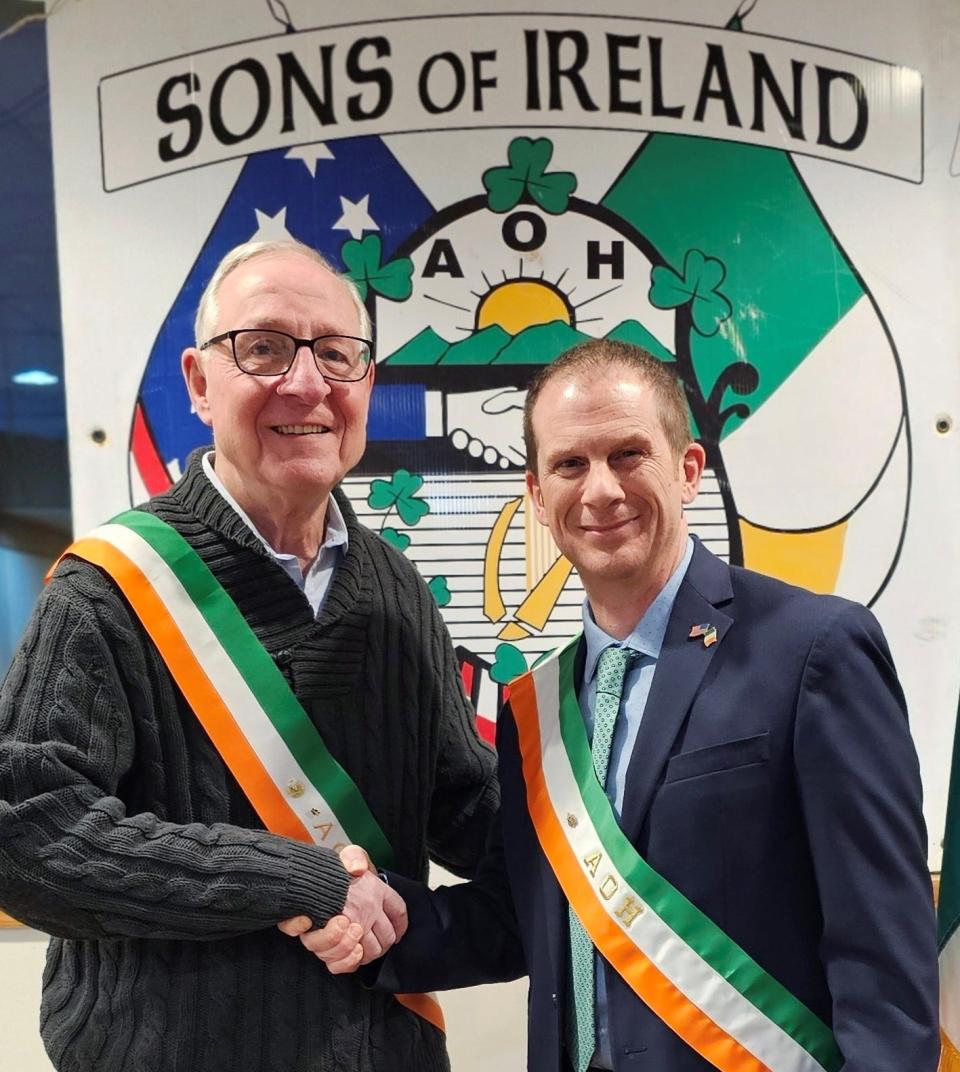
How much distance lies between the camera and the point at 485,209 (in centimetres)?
198

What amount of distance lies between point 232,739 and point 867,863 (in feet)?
2.18

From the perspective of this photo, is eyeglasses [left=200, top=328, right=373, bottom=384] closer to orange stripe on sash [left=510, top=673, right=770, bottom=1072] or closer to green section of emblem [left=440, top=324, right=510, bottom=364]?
orange stripe on sash [left=510, top=673, right=770, bottom=1072]

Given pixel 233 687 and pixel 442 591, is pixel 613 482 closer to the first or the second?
pixel 233 687

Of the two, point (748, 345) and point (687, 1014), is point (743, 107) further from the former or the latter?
point (687, 1014)

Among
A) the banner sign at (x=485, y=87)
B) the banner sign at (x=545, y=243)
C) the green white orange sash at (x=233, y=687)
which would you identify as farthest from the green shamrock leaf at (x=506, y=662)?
the banner sign at (x=485, y=87)

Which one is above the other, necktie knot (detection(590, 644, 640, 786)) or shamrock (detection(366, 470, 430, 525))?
shamrock (detection(366, 470, 430, 525))

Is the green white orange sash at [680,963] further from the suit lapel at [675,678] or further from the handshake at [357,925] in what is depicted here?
the handshake at [357,925]

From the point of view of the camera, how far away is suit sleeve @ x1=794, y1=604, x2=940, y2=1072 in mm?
930

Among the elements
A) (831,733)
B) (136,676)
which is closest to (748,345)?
(831,733)

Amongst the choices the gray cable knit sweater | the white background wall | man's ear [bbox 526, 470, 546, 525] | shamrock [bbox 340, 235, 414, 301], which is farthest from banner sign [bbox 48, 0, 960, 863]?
man's ear [bbox 526, 470, 546, 525]

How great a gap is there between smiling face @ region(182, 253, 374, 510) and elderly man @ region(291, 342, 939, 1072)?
0.80 ft

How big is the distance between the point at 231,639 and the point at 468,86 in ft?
4.08

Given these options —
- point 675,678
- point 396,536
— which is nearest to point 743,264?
point 396,536

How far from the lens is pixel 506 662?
1.99 m
